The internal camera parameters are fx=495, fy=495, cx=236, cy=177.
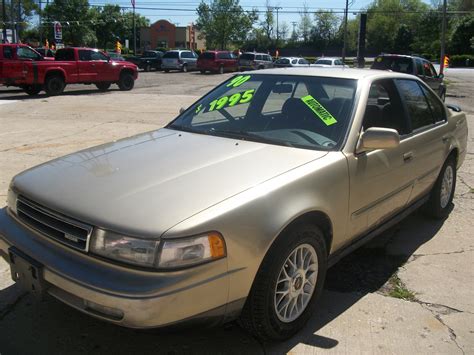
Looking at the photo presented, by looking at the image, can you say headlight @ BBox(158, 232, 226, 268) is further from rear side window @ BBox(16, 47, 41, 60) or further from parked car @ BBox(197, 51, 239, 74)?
parked car @ BBox(197, 51, 239, 74)

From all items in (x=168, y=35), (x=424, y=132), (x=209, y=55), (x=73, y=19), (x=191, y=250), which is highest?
(x=73, y=19)

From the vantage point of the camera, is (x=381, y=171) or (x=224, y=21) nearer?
(x=381, y=171)

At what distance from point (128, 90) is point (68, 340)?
19.7 metres

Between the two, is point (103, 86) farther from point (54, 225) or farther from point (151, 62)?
point (54, 225)

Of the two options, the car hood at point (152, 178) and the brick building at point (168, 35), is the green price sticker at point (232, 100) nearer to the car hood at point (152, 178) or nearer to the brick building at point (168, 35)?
the car hood at point (152, 178)

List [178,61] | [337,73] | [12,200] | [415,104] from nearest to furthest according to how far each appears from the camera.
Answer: [12,200] < [337,73] < [415,104] < [178,61]

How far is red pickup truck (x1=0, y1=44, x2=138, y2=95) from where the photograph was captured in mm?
17000

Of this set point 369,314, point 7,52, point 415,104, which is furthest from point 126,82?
point 369,314

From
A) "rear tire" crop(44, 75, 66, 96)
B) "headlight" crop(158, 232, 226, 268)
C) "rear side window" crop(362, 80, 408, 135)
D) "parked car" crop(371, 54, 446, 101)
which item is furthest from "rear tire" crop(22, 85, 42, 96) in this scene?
"headlight" crop(158, 232, 226, 268)

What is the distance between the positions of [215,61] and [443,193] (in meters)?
31.9

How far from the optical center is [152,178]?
287cm

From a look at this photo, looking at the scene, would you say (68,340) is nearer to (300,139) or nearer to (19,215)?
(19,215)

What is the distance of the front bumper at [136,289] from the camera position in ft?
7.55

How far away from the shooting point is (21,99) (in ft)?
56.9
